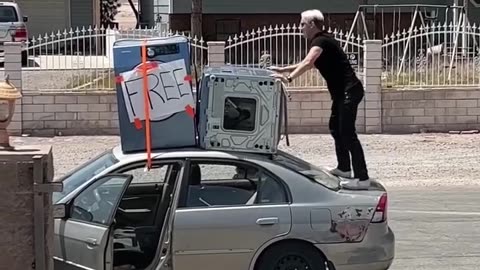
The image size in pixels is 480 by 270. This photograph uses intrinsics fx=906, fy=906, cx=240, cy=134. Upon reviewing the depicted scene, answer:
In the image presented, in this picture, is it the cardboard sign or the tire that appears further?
the cardboard sign

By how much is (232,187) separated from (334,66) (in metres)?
2.00

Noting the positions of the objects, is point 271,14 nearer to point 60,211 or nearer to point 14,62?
point 14,62

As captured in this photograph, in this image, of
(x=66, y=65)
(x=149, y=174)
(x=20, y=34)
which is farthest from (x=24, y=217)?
(x=20, y=34)

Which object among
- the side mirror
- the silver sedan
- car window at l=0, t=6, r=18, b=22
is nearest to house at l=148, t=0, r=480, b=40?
car window at l=0, t=6, r=18, b=22

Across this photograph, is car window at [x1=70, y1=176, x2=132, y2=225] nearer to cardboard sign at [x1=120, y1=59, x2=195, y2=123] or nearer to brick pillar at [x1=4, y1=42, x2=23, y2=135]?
cardboard sign at [x1=120, y1=59, x2=195, y2=123]

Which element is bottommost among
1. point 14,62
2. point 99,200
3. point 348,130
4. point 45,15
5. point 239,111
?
point 99,200

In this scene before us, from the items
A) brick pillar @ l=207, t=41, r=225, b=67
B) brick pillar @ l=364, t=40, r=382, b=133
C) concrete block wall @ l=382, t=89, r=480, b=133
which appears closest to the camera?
brick pillar @ l=207, t=41, r=225, b=67

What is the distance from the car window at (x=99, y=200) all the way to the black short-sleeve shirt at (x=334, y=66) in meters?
2.43

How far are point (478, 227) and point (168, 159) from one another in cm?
460

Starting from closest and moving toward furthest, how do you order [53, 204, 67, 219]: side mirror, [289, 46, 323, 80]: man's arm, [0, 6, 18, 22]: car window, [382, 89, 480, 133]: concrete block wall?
[53, 204, 67, 219]: side mirror, [289, 46, 323, 80]: man's arm, [382, 89, 480, 133]: concrete block wall, [0, 6, 18, 22]: car window

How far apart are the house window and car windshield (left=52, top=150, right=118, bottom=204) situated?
858 inches

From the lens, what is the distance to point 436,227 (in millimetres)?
9703

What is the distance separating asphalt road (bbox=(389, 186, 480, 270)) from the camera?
818cm

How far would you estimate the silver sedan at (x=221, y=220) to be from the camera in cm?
614
